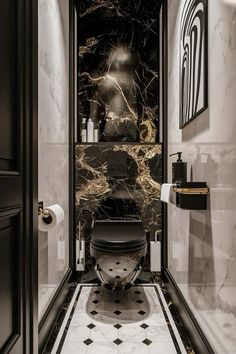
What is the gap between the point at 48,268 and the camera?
1851mm

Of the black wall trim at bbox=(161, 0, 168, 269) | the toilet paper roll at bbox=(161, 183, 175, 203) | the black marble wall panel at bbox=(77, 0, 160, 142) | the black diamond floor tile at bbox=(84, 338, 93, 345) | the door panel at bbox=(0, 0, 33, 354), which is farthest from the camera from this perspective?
the black marble wall panel at bbox=(77, 0, 160, 142)

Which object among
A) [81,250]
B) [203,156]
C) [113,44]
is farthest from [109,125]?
[203,156]

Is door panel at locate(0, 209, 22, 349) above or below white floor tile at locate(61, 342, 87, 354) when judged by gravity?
above

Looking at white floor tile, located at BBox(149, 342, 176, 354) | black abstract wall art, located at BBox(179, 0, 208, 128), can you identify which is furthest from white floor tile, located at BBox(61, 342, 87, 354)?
black abstract wall art, located at BBox(179, 0, 208, 128)

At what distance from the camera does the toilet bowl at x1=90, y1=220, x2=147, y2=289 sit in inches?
75.7

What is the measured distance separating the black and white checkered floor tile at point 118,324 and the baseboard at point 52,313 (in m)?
0.08

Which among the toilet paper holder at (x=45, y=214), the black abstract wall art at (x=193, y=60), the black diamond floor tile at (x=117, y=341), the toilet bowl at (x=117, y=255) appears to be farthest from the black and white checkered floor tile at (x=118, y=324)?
the black abstract wall art at (x=193, y=60)

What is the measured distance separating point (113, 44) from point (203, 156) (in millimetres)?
1910

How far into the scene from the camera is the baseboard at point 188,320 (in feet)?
4.68

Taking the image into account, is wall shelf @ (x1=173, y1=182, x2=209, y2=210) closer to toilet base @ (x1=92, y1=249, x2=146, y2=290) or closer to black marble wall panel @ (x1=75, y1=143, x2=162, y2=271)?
toilet base @ (x1=92, y1=249, x2=146, y2=290)

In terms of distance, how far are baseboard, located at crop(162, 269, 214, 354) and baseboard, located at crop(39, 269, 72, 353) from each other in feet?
2.74

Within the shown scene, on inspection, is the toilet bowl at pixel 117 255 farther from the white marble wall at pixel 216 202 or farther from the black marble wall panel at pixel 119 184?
the black marble wall panel at pixel 119 184

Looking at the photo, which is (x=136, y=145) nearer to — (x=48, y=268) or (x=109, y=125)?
(x=109, y=125)

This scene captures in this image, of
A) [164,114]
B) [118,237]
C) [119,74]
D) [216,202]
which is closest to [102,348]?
[118,237]
